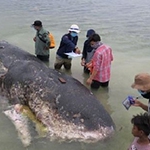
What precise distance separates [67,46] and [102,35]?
556 centimetres

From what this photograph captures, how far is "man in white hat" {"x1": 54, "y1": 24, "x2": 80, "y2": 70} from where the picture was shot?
27.5 feet

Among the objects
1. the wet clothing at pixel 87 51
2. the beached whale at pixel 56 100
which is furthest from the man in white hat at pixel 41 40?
the beached whale at pixel 56 100

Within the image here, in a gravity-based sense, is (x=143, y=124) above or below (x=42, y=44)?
above

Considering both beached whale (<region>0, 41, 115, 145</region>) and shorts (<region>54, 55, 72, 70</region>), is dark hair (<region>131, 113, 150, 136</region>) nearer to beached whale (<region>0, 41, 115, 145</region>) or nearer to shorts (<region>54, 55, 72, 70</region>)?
beached whale (<region>0, 41, 115, 145</region>)

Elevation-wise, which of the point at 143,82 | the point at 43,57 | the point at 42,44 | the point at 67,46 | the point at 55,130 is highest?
the point at 143,82

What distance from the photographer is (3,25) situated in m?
15.2

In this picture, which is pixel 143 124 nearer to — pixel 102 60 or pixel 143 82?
pixel 143 82

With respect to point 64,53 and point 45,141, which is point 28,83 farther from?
point 64,53

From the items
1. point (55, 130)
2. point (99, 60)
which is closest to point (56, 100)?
point (55, 130)

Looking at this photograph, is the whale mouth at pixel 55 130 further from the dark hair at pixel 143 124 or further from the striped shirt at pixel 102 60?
the striped shirt at pixel 102 60

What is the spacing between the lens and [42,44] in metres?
9.27

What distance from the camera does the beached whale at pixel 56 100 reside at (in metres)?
5.40

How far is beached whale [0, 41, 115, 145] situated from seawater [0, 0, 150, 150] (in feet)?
0.88

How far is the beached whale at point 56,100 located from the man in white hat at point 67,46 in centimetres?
165
